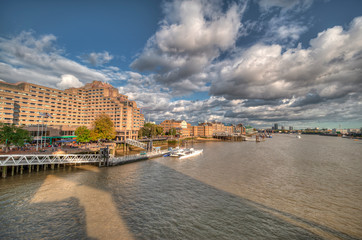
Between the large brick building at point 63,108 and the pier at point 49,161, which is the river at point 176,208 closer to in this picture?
the pier at point 49,161

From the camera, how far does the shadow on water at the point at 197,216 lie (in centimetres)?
1712

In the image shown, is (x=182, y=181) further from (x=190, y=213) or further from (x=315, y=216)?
(x=315, y=216)

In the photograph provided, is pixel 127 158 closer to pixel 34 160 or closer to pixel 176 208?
pixel 34 160

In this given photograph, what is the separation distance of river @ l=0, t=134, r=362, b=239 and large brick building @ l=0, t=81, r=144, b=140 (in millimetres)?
68487

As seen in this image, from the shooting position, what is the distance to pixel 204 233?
17109mm

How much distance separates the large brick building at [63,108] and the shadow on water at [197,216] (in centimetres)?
7460

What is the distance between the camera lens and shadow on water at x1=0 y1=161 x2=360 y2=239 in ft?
55.4

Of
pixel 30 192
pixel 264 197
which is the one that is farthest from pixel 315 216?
pixel 30 192

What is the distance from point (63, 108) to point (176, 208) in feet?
404

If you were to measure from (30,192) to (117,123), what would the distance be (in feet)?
266

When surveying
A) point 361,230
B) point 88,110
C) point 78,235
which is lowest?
point 361,230

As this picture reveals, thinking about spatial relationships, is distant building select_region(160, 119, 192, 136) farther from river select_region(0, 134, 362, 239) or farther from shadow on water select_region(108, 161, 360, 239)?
shadow on water select_region(108, 161, 360, 239)

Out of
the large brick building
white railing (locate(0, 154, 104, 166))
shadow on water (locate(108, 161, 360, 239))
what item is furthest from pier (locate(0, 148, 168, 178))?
the large brick building

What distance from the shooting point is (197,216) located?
20406mm
